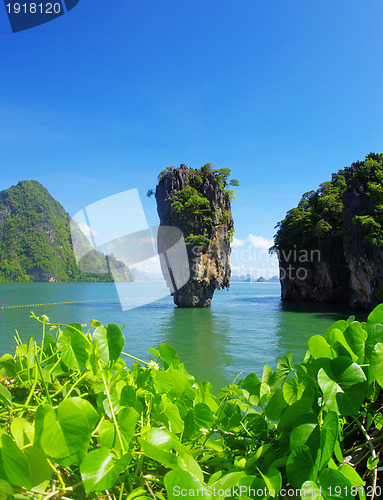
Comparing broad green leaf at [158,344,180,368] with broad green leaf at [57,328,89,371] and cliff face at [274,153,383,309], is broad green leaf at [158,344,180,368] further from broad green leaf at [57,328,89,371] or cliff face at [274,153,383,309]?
cliff face at [274,153,383,309]

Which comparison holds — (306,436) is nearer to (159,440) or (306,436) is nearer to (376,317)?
(159,440)

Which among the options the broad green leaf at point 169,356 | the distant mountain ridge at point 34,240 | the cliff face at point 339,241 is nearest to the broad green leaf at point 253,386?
the broad green leaf at point 169,356

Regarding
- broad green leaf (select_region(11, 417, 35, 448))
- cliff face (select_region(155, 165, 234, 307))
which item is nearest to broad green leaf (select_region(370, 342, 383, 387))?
broad green leaf (select_region(11, 417, 35, 448))

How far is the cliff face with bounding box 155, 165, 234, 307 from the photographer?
2639 centimetres

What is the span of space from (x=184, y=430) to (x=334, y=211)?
31728 mm

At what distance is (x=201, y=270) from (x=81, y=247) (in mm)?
9274

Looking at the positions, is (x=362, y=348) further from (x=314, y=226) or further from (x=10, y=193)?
(x=10, y=193)

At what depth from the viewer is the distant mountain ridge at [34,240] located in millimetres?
96375

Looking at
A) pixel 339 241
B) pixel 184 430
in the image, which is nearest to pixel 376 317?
pixel 184 430

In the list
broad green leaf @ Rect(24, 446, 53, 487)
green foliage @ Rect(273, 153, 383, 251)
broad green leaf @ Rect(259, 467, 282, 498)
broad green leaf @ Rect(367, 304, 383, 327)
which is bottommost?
broad green leaf @ Rect(259, 467, 282, 498)

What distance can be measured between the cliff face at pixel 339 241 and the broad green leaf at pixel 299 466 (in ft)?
76.9

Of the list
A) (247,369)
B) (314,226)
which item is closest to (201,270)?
(314,226)

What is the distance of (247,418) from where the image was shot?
2.47ft

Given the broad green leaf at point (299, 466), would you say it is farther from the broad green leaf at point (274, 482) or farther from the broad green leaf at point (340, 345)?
the broad green leaf at point (340, 345)
